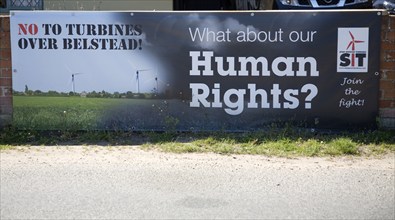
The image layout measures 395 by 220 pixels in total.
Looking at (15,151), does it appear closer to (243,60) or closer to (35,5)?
(243,60)

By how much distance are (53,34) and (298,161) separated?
3.91m

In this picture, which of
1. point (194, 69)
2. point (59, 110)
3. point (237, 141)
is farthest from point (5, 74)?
point (237, 141)

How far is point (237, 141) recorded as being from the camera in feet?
25.2

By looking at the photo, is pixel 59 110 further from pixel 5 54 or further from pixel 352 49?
pixel 352 49

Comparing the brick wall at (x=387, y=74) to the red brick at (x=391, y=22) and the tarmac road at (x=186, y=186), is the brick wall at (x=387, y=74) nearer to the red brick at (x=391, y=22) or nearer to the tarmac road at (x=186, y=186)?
the red brick at (x=391, y=22)

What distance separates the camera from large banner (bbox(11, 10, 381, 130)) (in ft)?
26.0

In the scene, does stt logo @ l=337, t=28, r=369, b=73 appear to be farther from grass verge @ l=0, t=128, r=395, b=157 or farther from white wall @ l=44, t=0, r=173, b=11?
white wall @ l=44, t=0, r=173, b=11

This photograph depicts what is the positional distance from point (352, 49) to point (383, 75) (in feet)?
1.89

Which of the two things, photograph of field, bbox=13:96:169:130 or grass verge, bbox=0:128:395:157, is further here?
photograph of field, bbox=13:96:169:130

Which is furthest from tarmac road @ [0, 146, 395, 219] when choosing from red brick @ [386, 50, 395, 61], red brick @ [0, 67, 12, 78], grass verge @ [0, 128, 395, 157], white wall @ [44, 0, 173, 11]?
white wall @ [44, 0, 173, 11]

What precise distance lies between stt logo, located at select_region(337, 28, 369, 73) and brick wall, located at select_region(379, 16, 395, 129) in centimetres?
25

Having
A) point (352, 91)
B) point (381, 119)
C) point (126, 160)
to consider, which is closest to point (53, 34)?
point (126, 160)

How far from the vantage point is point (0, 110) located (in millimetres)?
8211

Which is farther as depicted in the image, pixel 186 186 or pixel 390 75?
pixel 390 75
